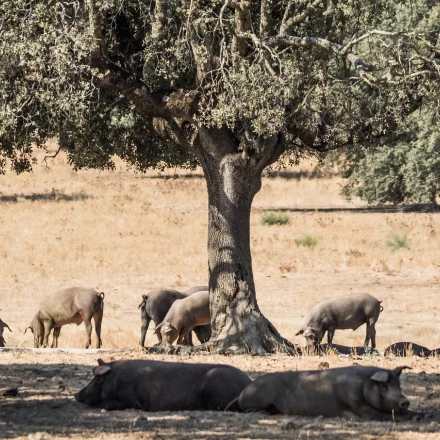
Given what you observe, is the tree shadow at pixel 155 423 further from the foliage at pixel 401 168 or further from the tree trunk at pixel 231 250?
the foliage at pixel 401 168

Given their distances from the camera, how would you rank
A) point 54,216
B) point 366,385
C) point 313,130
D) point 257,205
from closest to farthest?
point 366,385 < point 313,130 < point 54,216 < point 257,205

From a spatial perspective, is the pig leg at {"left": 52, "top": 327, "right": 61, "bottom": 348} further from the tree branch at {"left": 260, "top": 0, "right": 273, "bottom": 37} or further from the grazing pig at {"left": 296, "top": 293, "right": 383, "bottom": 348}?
the tree branch at {"left": 260, "top": 0, "right": 273, "bottom": 37}

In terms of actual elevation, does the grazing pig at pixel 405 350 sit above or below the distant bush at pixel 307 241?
below

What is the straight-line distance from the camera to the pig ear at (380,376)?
9898 mm

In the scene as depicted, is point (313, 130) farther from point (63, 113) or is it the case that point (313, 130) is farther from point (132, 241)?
point (132, 241)

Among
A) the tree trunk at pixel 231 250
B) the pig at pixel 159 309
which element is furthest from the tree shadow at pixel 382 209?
the tree trunk at pixel 231 250

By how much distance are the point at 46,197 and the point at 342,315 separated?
102ft

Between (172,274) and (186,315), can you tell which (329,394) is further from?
(172,274)

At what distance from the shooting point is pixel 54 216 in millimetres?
42500

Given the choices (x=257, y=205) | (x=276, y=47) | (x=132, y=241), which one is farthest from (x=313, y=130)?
(x=257, y=205)

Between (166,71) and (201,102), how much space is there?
2.63ft

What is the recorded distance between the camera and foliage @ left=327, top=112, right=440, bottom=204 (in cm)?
4541

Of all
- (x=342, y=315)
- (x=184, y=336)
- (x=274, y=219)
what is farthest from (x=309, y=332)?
(x=274, y=219)

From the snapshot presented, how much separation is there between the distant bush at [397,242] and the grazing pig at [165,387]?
81.3 feet
